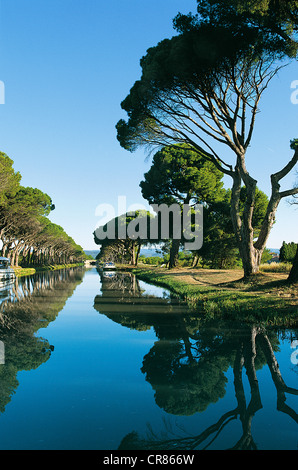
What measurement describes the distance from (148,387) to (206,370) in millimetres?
1305

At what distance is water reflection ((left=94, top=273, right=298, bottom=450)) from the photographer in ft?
12.7

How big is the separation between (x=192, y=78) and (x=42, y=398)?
1608cm

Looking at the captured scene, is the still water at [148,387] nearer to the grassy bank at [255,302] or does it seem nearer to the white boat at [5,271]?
the grassy bank at [255,302]

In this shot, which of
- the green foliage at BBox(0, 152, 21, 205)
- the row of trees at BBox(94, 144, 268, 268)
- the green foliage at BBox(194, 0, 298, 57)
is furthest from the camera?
the row of trees at BBox(94, 144, 268, 268)

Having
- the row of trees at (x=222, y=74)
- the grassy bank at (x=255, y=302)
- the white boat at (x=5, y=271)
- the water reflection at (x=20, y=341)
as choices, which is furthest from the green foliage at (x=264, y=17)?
the white boat at (x=5, y=271)

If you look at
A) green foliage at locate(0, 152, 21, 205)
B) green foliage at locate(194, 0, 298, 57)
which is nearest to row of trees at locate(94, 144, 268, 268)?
green foliage at locate(0, 152, 21, 205)

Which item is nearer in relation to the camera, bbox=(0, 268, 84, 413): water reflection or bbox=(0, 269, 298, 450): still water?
bbox=(0, 269, 298, 450): still water

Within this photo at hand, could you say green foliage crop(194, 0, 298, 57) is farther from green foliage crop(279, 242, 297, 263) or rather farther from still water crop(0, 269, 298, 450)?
green foliage crop(279, 242, 297, 263)

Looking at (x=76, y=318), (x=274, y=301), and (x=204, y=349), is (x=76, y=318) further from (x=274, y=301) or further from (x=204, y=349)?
(x=274, y=301)

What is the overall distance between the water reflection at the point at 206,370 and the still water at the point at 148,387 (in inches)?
0.7

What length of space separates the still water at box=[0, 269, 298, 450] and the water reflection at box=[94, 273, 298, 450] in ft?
0.06

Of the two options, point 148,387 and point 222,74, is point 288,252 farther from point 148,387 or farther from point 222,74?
point 148,387

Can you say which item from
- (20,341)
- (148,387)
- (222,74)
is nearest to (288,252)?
(222,74)
